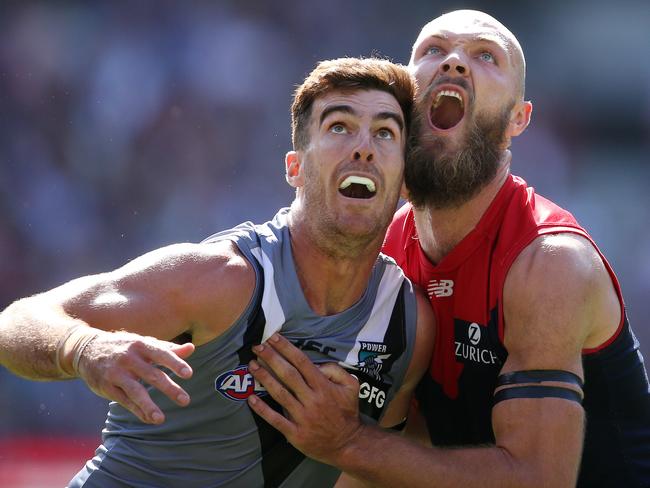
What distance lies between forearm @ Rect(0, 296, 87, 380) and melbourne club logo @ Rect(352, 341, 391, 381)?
4.02ft

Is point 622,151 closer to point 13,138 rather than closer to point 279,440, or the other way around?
point 13,138

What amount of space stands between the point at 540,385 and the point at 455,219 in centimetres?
101

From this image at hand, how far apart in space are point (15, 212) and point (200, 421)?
6.52 metres

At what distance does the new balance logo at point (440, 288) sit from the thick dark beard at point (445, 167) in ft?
1.18

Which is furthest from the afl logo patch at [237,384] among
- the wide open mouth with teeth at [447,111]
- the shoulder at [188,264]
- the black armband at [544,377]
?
the wide open mouth with teeth at [447,111]

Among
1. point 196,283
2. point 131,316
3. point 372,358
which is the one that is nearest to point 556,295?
point 372,358

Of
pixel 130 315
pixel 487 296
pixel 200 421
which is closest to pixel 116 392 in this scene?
pixel 130 315

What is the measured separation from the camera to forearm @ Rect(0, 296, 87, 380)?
2988 mm

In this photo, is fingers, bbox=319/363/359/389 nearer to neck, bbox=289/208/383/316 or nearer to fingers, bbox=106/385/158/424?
neck, bbox=289/208/383/316

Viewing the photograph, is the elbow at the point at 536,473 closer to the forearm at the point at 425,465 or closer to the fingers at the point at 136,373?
the forearm at the point at 425,465

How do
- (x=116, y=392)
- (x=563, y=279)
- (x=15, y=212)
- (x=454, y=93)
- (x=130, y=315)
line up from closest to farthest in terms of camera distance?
(x=116, y=392) < (x=130, y=315) < (x=563, y=279) < (x=454, y=93) < (x=15, y=212)

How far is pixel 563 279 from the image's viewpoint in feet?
11.7

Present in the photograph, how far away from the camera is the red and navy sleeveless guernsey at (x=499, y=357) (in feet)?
12.6

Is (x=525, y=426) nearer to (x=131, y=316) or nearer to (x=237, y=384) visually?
(x=237, y=384)
